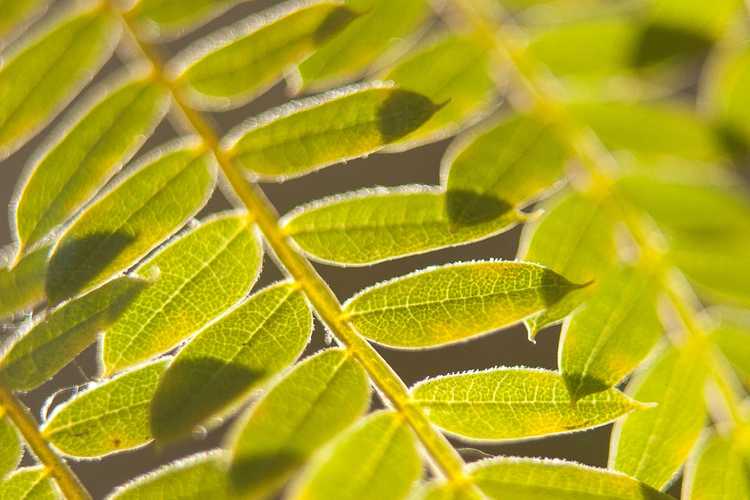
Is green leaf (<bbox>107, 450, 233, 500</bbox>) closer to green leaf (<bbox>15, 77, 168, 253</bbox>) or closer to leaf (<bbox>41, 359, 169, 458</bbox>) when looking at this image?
leaf (<bbox>41, 359, 169, 458</bbox>)

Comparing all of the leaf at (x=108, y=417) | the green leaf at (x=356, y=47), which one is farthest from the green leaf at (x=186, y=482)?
the green leaf at (x=356, y=47)

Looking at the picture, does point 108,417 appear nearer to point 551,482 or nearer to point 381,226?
point 381,226

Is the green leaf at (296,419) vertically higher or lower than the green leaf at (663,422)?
higher

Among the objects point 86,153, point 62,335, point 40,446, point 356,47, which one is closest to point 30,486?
point 40,446

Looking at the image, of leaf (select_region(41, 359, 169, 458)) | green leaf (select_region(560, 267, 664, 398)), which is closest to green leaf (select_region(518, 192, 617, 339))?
green leaf (select_region(560, 267, 664, 398))

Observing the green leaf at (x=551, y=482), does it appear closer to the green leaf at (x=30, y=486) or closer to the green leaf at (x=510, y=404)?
the green leaf at (x=510, y=404)

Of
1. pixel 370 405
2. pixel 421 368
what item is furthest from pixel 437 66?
pixel 421 368

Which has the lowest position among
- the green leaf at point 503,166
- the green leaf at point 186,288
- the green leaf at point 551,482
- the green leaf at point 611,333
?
the green leaf at point 551,482
